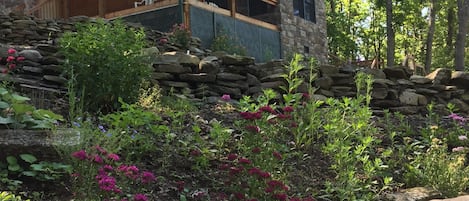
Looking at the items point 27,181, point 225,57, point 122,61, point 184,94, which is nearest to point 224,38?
point 225,57

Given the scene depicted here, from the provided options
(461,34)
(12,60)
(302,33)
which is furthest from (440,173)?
(302,33)

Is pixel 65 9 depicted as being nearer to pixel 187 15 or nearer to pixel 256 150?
pixel 187 15

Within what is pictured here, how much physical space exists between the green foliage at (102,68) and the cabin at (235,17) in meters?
6.03

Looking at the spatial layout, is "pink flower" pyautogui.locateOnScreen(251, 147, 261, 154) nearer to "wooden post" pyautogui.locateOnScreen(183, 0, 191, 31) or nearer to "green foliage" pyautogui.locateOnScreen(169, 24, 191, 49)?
"green foliage" pyautogui.locateOnScreen(169, 24, 191, 49)

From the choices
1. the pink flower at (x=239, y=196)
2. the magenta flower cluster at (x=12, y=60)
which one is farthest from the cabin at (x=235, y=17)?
the pink flower at (x=239, y=196)

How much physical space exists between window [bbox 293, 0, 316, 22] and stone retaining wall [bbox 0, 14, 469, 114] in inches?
289

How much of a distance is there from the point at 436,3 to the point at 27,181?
50.8ft

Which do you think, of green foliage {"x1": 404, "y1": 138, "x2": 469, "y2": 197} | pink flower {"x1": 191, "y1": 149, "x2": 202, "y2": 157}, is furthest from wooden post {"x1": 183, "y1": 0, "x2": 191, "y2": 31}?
pink flower {"x1": 191, "y1": 149, "x2": 202, "y2": 157}

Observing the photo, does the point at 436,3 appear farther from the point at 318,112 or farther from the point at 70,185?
the point at 70,185

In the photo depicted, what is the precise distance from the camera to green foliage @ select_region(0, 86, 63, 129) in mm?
3428

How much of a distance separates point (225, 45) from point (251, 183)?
8.17 m

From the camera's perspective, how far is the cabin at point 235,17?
1116cm

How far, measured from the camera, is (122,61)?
15.8 feet

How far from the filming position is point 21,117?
3504mm
